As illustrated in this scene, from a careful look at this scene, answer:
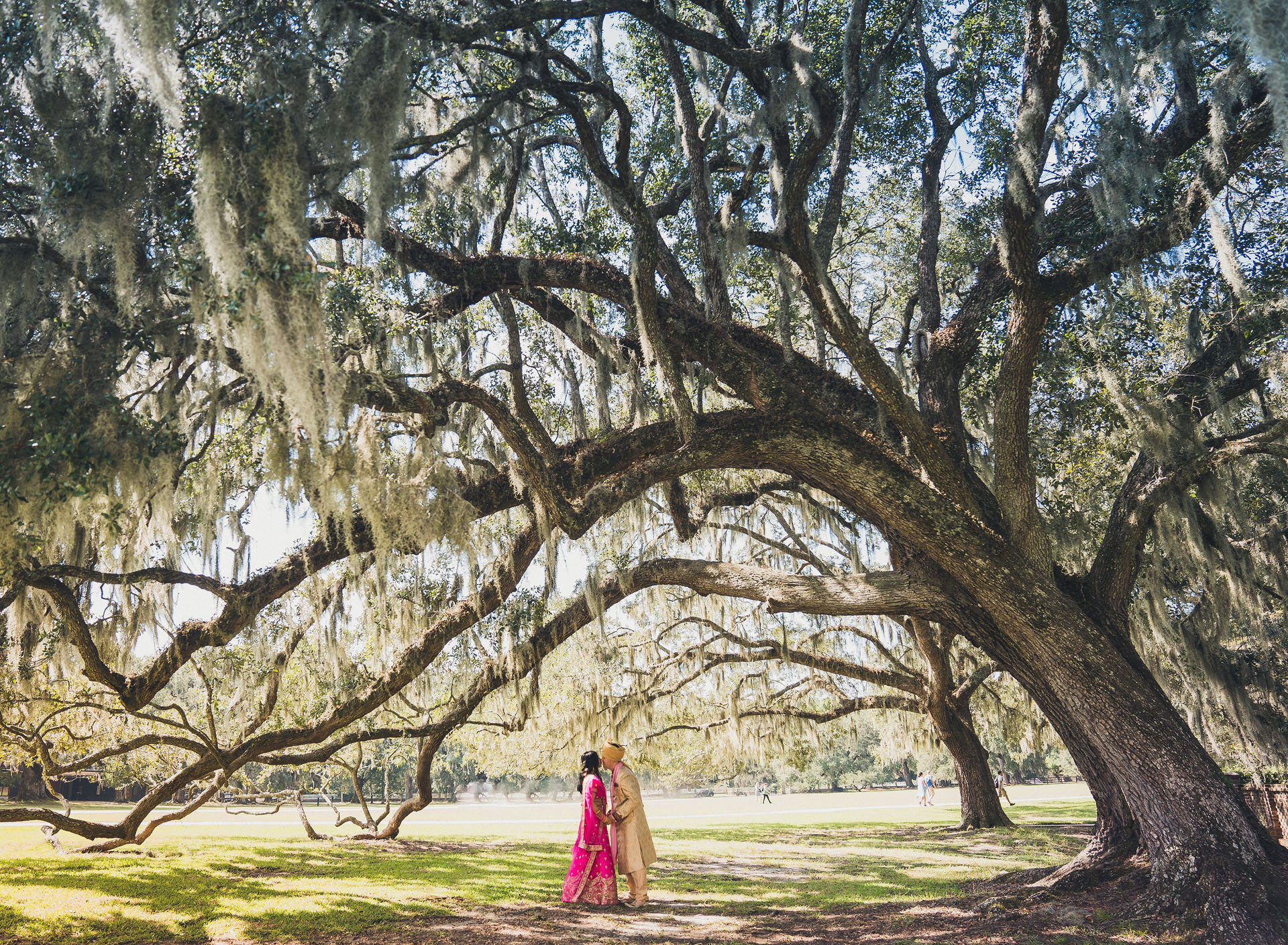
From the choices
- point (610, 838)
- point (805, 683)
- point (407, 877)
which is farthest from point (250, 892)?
point (805, 683)

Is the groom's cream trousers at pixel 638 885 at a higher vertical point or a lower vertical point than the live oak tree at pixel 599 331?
lower

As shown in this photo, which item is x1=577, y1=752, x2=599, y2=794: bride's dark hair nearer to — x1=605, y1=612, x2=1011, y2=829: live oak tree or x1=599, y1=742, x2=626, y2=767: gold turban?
x1=599, y1=742, x2=626, y2=767: gold turban

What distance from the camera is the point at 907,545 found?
592 centimetres

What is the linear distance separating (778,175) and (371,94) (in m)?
2.74

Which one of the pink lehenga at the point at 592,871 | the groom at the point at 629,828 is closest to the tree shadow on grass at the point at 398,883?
the pink lehenga at the point at 592,871

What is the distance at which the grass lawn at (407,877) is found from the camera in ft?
18.8

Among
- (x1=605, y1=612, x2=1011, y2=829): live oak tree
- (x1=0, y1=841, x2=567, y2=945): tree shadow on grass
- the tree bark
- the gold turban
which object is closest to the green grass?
(x1=0, y1=841, x2=567, y2=945): tree shadow on grass

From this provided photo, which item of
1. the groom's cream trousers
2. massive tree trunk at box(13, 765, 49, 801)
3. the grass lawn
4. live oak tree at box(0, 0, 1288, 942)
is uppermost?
live oak tree at box(0, 0, 1288, 942)

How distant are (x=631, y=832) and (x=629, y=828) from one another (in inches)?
1.8

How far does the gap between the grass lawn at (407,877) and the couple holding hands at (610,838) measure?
2.14ft

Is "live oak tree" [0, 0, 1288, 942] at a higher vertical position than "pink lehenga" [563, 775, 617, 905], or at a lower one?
higher

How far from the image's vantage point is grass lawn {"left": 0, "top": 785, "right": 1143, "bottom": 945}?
5723mm

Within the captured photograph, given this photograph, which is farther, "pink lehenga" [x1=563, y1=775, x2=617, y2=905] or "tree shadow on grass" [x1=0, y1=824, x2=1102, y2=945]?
"pink lehenga" [x1=563, y1=775, x2=617, y2=905]

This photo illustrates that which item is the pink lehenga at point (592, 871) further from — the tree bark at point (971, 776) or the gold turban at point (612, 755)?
the tree bark at point (971, 776)
